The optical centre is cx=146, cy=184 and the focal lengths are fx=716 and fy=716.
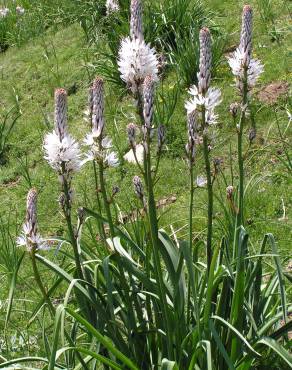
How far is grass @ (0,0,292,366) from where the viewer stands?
5773mm

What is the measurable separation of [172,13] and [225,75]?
1267 mm

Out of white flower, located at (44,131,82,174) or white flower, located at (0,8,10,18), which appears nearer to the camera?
white flower, located at (44,131,82,174)

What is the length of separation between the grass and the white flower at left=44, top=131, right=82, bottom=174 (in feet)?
5.05

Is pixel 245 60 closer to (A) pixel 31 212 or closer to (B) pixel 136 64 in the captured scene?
(B) pixel 136 64

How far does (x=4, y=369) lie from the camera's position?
10.4 ft

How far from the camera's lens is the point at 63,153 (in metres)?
2.74

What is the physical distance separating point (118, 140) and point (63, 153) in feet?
15.6

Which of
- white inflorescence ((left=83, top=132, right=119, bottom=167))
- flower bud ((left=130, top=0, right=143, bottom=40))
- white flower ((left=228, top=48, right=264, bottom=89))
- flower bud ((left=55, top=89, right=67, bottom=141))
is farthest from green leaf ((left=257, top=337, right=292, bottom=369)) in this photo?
flower bud ((left=130, top=0, right=143, bottom=40))

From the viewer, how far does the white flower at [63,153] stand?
→ 2.74 meters

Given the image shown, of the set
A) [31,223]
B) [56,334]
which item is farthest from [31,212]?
[56,334]

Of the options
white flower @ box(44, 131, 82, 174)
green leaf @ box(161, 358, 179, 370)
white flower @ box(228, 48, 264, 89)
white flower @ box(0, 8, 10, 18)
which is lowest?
green leaf @ box(161, 358, 179, 370)

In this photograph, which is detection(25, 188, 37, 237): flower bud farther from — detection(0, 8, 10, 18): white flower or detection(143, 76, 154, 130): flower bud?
detection(0, 8, 10, 18): white flower

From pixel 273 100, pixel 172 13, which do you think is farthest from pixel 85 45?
pixel 273 100

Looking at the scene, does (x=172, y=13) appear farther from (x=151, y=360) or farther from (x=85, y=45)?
(x=151, y=360)
